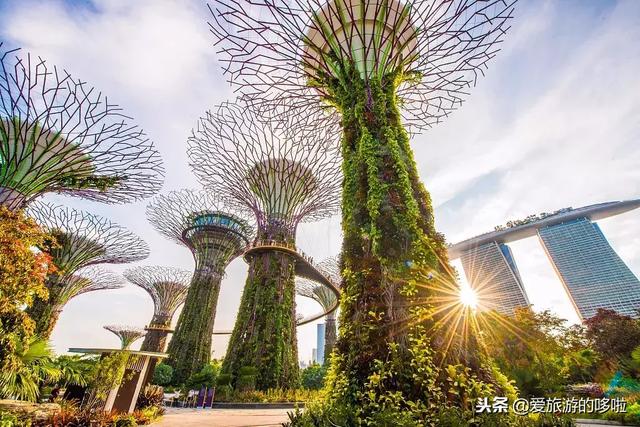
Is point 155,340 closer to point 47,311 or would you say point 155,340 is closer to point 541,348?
point 47,311

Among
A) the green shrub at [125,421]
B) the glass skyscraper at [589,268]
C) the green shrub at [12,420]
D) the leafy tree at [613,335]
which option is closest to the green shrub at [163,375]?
the green shrub at [125,421]

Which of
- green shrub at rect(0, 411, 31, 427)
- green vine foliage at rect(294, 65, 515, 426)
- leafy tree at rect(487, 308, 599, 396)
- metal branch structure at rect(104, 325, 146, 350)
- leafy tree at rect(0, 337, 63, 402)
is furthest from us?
metal branch structure at rect(104, 325, 146, 350)

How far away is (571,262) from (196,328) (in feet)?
284

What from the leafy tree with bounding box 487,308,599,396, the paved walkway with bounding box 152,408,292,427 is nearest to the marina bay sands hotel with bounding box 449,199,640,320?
the leafy tree with bounding box 487,308,599,396

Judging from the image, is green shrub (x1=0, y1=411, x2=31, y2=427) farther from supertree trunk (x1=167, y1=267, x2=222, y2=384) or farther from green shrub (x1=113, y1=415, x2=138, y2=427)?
supertree trunk (x1=167, y1=267, x2=222, y2=384)

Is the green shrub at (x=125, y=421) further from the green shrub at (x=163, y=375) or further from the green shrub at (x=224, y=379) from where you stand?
the green shrub at (x=163, y=375)

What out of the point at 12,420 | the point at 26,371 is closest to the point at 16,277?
the point at 26,371

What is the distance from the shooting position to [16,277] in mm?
5953

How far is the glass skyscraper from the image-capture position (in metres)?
61.0

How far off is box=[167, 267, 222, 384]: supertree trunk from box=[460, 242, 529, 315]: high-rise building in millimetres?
67533

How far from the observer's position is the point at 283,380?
43.1ft

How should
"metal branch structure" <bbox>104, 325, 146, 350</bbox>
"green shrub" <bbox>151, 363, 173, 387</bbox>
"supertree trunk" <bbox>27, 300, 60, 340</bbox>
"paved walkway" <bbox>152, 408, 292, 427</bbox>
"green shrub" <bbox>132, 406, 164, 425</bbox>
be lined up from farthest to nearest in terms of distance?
"metal branch structure" <bbox>104, 325, 146, 350</bbox>, "green shrub" <bbox>151, 363, 173, 387</bbox>, "supertree trunk" <bbox>27, 300, 60, 340</bbox>, "green shrub" <bbox>132, 406, 164, 425</bbox>, "paved walkway" <bbox>152, 408, 292, 427</bbox>

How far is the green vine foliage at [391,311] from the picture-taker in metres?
3.49

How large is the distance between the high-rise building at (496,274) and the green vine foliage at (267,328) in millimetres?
69916
